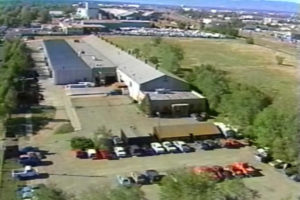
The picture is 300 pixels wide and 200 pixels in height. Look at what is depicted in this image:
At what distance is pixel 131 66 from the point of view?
6645 millimetres

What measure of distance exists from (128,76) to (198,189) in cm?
399

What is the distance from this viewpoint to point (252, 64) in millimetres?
8523

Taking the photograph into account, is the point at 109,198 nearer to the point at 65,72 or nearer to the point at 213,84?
the point at 213,84

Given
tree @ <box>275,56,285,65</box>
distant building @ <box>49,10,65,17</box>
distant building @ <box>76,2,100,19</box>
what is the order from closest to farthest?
tree @ <box>275,56,285,65</box> < distant building @ <box>76,2,100,19</box> < distant building @ <box>49,10,65,17</box>

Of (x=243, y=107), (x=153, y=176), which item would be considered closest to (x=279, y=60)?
(x=243, y=107)

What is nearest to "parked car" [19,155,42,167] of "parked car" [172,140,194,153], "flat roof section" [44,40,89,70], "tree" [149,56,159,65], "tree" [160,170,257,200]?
"parked car" [172,140,194,153]

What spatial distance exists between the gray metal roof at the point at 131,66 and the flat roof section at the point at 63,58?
597mm

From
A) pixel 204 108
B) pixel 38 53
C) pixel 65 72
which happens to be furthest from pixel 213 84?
pixel 38 53

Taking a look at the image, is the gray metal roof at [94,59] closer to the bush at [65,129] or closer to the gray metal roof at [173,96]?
the gray metal roof at [173,96]

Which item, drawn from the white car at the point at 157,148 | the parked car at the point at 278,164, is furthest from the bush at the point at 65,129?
the parked car at the point at 278,164

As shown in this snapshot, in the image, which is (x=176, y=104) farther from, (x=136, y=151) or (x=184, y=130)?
(x=136, y=151)

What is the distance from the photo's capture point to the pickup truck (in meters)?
3.11

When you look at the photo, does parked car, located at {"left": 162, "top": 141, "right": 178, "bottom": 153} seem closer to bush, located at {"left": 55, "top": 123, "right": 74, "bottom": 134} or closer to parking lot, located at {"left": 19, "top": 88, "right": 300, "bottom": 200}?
parking lot, located at {"left": 19, "top": 88, "right": 300, "bottom": 200}

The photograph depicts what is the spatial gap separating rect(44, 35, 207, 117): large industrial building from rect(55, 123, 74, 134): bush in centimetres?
94
